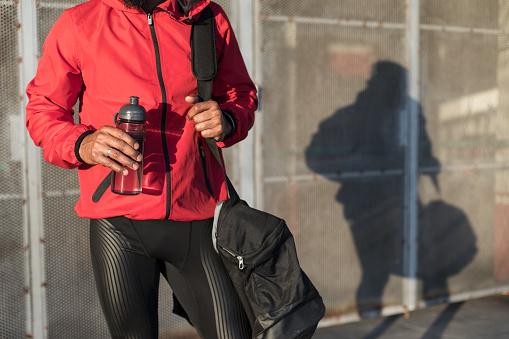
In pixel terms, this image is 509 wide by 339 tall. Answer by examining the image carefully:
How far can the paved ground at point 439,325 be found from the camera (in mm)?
4137

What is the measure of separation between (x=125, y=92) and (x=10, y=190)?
6.77ft

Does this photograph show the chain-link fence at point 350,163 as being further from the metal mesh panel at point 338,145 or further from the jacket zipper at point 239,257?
the jacket zipper at point 239,257

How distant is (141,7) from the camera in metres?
1.72

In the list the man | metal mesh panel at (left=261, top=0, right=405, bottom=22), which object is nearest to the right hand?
the man

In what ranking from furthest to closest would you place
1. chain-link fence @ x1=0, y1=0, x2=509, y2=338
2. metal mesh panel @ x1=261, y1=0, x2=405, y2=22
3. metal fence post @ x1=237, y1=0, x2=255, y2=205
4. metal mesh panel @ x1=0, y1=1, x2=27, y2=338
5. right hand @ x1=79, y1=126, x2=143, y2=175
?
metal mesh panel @ x1=261, y1=0, x2=405, y2=22 < metal fence post @ x1=237, y1=0, x2=255, y2=205 < chain-link fence @ x1=0, y1=0, x2=509, y2=338 < metal mesh panel @ x1=0, y1=1, x2=27, y2=338 < right hand @ x1=79, y1=126, x2=143, y2=175

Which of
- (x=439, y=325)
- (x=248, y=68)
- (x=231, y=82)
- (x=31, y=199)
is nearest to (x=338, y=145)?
(x=248, y=68)

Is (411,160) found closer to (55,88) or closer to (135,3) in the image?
(135,3)

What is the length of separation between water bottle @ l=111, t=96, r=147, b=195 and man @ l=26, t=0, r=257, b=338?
7 centimetres

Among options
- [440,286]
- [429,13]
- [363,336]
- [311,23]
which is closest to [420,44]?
[429,13]

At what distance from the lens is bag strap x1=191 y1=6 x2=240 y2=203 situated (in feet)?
5.74

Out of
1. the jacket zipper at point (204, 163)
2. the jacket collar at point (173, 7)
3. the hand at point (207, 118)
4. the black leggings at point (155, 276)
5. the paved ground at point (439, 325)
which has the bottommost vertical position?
the paved ground at point (439, 325)

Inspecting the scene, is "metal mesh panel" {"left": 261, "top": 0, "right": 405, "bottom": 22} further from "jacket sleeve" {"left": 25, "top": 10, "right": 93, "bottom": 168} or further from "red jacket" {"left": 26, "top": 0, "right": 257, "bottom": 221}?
"jacket sleeve" {"left": 25, "top": 10, "right": 93, "bottom": 168}

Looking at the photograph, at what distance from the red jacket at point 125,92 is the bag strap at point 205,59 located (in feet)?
0.12

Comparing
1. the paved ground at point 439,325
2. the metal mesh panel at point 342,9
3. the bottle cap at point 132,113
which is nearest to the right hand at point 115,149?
the bottle cap at point 132,113
